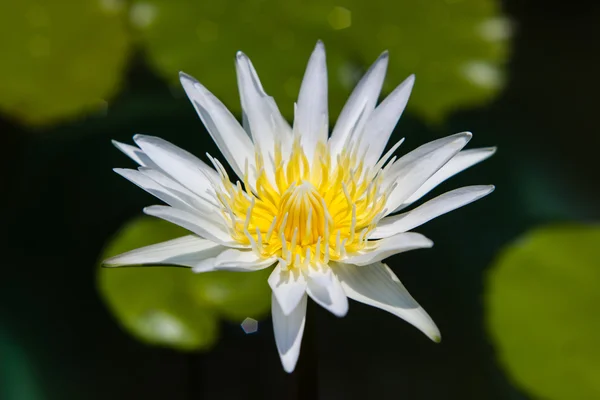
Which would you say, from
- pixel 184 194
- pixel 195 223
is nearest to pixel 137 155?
pixel 184 194

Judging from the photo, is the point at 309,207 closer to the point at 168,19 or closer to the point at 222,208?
the point at 222,208

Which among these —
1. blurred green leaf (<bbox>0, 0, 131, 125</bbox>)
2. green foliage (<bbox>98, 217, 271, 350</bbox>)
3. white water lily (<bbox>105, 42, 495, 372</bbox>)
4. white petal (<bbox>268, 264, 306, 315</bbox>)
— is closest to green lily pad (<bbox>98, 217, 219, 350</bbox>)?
green foliage (<bbox>98, 217, 271, 350</bbox>)

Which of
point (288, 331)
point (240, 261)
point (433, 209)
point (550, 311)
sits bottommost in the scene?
point (550, 311)

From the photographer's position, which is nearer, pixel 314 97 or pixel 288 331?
pixel 288 331

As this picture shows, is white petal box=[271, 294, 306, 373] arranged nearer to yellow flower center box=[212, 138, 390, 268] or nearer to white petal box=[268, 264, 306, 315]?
white petal box=[268, 264, 306, 315]

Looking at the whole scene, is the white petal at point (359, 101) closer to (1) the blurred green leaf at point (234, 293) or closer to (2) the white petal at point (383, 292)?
(2) the white petal at point (383, 292)

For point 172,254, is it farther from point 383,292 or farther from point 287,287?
point 383,292

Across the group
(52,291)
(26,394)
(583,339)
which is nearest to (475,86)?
(583,339)

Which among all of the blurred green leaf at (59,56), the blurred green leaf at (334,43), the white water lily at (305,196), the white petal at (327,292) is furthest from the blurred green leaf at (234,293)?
the blurred green leaf at (59,56)
